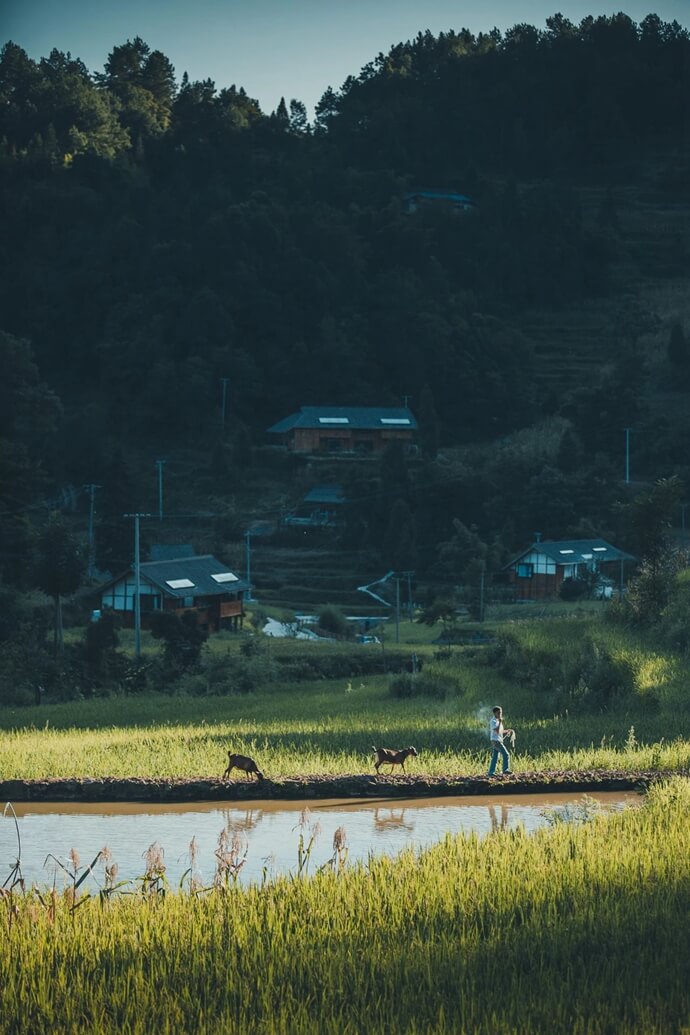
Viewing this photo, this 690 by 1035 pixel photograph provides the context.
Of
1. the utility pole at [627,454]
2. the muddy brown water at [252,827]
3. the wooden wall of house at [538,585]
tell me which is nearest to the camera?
the muddy brown water at [252,827]

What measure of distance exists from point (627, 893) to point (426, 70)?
120238mm

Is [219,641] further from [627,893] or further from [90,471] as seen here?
[627,893]

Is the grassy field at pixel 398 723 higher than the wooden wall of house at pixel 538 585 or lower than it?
higher

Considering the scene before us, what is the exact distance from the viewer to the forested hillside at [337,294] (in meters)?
62.2

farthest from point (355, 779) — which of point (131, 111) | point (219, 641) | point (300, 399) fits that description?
point (131, 111)

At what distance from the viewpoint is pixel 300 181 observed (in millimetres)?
91812

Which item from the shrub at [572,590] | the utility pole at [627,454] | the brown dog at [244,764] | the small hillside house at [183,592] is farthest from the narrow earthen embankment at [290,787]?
the utility pole at [627,454]

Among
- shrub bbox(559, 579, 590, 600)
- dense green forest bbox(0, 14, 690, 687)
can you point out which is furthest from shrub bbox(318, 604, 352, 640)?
dense green forest bbox(0, 14, 690, 687)

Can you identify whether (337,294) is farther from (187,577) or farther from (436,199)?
(187,577)

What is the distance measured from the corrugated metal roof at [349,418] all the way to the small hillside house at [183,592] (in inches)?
862

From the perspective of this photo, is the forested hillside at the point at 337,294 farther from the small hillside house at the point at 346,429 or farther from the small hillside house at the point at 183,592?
the small hillside house at the point at 183,592

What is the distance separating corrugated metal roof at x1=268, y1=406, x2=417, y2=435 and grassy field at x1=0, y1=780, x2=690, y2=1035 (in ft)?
200

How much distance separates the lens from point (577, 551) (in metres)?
54.0

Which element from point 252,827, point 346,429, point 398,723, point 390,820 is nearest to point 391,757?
point 390,820
